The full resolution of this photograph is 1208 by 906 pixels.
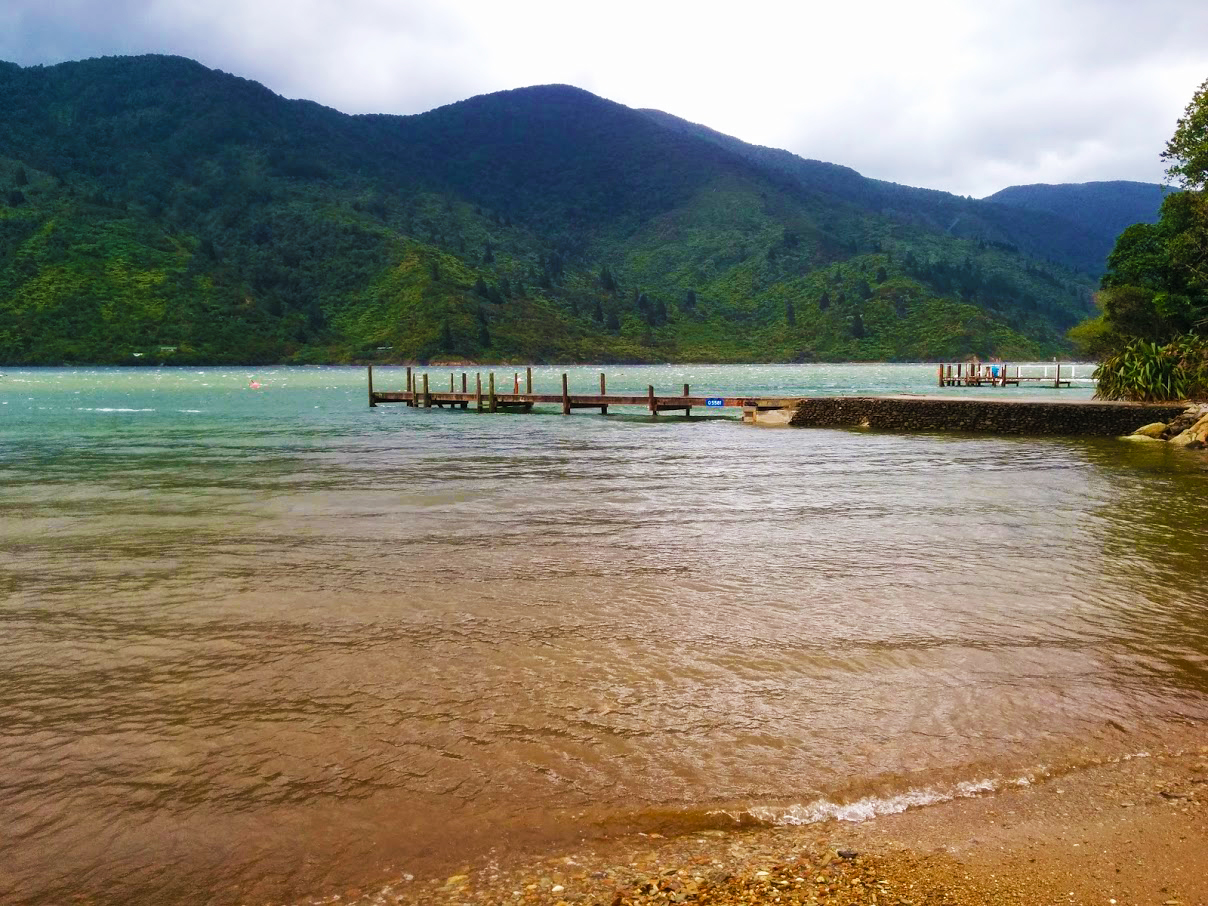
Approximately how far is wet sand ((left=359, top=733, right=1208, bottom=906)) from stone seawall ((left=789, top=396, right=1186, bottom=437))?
32.9 metres

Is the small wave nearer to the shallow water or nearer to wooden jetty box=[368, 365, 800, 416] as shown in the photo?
the shallow water

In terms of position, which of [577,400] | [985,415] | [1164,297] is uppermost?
[1164,297]

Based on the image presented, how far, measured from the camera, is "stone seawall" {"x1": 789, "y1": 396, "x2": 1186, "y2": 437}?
112 ft

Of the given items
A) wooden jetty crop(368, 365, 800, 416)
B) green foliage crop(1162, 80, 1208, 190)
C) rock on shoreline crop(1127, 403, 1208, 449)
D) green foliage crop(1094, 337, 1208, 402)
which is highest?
green foliage crop(1162, 80, 1208, 190)

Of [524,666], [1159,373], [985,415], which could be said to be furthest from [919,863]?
[1159,373]

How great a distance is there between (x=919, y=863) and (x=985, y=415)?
115 feet

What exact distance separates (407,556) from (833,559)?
19.9ft

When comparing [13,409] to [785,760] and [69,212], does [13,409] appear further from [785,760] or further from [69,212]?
[69,212]

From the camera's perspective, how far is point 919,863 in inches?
182

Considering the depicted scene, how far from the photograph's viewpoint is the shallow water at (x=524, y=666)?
530cm

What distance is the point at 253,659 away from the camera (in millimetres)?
8180

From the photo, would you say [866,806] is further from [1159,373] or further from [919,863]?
[1159,373]

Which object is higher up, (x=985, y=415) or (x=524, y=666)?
(x=985, y=415)

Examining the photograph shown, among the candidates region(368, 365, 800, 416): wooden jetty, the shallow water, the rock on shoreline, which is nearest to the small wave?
the shallow water
